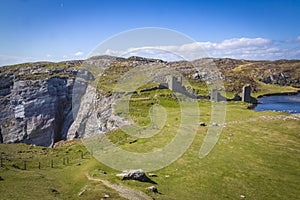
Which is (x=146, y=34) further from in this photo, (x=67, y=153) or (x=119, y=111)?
(x=119, y=111)

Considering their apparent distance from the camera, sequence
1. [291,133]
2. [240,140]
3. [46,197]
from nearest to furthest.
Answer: [46,197], [240,140], [291,133]

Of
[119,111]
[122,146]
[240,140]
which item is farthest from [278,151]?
[119,111]

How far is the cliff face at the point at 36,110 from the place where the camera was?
88.3 meters

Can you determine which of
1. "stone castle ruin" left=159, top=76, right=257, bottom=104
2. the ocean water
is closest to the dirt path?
"stone castle ruin" left=159, top=76, right=257, bottom=104

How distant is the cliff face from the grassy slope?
4449 centimetres

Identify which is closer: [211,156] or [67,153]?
[211,156]

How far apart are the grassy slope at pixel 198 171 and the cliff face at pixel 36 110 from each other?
4449cm

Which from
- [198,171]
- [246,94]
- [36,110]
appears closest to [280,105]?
[246,94]

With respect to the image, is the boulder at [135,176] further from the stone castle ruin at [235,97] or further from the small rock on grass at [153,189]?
the stone castle ruin at [235,97]

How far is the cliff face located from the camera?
290 feet

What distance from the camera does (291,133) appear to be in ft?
151

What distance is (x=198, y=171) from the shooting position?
29.3m

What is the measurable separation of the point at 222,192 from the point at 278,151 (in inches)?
674

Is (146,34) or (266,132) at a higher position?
(146,34)
